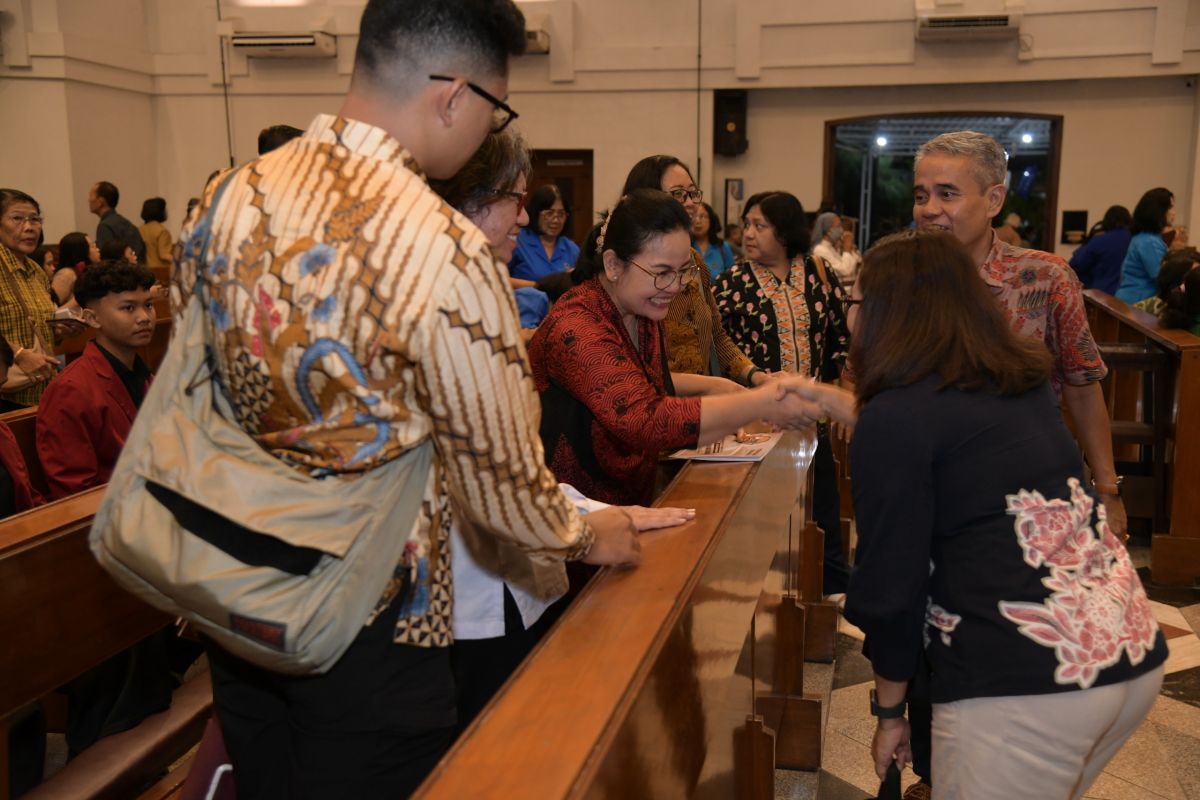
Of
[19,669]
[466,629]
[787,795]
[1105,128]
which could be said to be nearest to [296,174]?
[466,629]

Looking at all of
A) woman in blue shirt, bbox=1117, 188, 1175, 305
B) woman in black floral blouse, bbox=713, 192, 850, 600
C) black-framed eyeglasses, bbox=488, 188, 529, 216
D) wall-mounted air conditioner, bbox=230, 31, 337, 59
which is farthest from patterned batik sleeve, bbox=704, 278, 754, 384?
wall-mounted air conditioner, bbox=230, 31, 337, 59

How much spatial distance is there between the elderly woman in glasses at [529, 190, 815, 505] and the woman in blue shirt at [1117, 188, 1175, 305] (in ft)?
19.2

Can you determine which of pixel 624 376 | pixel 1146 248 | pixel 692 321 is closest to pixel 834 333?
pixel 692 321

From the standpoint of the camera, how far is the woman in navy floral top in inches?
59.4

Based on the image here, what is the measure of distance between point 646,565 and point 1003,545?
561 millimetres

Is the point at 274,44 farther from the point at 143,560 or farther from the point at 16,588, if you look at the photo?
the point at 143,560

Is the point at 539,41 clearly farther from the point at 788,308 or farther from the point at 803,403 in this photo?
the point at 803,403

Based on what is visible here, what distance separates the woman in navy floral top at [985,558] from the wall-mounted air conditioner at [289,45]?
10559 millimetres

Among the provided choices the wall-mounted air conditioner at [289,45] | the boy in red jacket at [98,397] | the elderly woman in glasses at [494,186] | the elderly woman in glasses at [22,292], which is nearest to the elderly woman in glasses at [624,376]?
the elderly woman in glasses at [494,186]

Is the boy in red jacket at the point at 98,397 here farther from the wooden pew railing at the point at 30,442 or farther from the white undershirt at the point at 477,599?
the white undershirt at the point at 477,599

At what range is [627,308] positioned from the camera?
91.0 inches

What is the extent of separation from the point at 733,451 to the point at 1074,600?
1.20 m

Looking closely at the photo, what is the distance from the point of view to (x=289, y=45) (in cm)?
1102

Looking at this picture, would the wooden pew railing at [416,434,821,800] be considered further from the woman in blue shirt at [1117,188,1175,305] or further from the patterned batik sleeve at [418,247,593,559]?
the woman in blue shirt at [1117,188,1175,305]
